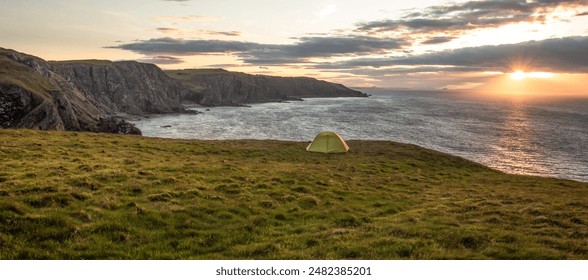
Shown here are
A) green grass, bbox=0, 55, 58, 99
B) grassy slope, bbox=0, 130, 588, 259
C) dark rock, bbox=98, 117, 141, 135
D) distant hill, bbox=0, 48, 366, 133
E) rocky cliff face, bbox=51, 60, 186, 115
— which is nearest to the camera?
grassy slope, bbox=0, 130, 588, 259

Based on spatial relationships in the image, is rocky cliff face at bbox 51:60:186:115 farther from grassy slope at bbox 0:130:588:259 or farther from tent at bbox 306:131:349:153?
grassy slope at bbox 0:130:588:259

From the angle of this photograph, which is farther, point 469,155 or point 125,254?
point 469,155

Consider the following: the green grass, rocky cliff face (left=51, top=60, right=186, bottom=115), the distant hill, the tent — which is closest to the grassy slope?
the tent

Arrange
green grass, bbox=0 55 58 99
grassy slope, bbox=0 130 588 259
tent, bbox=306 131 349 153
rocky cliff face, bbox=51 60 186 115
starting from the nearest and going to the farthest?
grassy slope, bbox=0 130 588 259, tent, bbox=306 131 349 153, green grass, bbox=0 55 58 99, rocky cliff face, bbox=51 60 186 115

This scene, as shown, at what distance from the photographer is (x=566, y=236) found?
13438 mm

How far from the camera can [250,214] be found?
1614 cm

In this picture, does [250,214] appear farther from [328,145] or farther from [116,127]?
[116,127]

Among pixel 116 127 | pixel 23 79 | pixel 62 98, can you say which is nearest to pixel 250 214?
pixel 116 127

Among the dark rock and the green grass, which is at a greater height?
the green grass

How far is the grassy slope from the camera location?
37.8ft

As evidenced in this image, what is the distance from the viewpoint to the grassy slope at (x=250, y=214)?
11531mm
